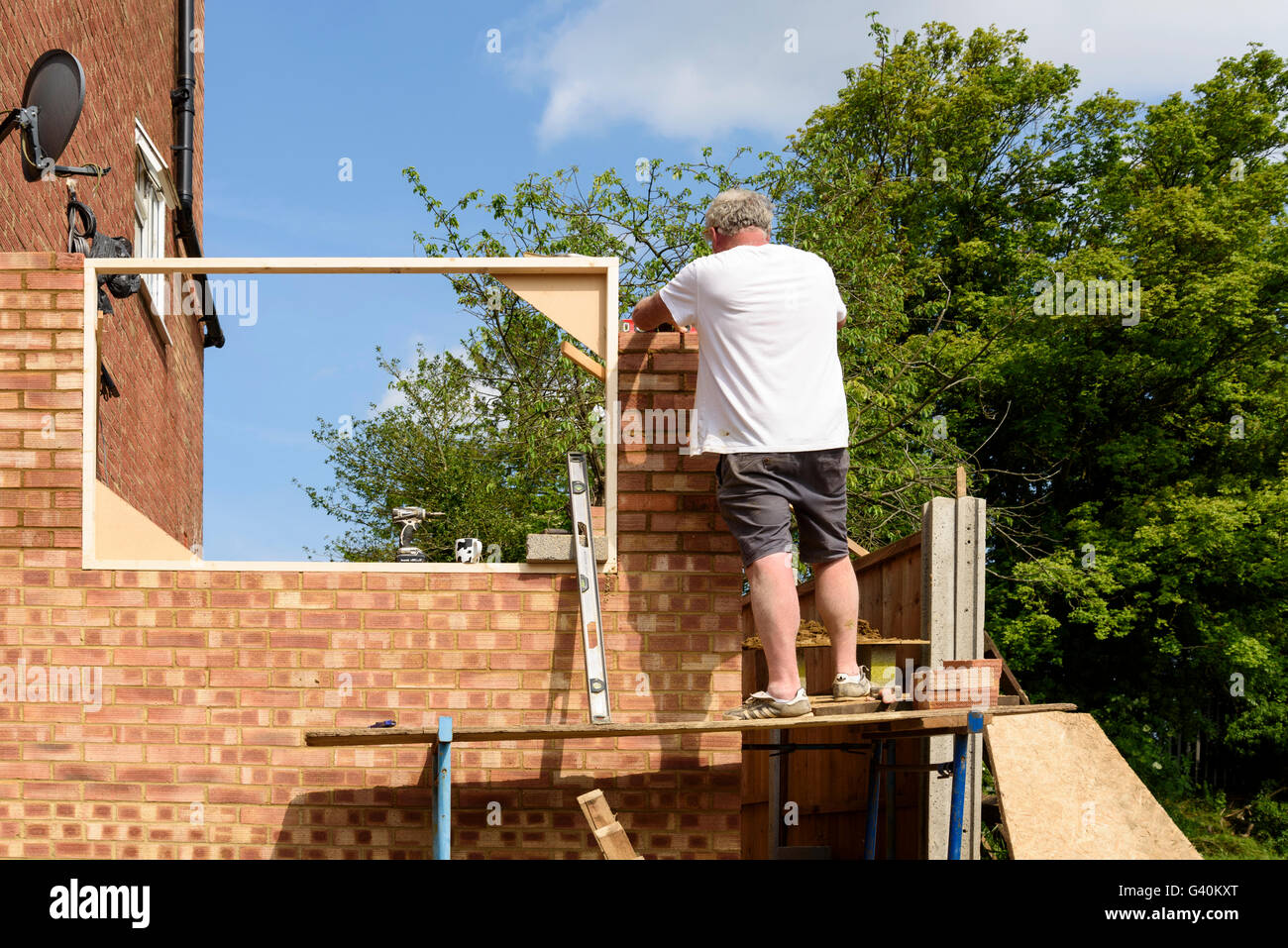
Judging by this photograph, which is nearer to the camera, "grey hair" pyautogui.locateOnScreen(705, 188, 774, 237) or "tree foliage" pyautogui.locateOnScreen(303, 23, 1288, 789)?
"grey hair" pyautogui.locateOnScreen(705, 188, 774, 237)

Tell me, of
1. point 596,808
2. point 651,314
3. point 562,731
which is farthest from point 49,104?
point 596,808

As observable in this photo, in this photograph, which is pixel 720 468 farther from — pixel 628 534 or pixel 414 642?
pixel 414 642

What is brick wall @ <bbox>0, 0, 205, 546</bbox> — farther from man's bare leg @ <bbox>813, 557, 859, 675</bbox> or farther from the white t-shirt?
man's bare leg @ <bbox>813, 557, 859, 675</bbox>

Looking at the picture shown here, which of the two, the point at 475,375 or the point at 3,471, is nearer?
the point at 3,471

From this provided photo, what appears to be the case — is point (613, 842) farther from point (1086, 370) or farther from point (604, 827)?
point (1086, 370)

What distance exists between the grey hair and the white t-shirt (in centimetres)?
15

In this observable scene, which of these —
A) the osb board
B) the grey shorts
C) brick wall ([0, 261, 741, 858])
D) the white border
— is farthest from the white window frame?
the osb board

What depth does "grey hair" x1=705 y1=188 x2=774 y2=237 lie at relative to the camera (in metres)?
4.64

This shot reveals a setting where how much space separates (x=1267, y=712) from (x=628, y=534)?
22.3 metres

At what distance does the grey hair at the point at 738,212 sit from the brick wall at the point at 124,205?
8.89ft

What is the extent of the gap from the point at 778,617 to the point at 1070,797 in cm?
179

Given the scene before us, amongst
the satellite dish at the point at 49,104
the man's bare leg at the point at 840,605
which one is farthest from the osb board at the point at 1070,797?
the satellite dish at the point at 49,104

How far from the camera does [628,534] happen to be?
4.88 meters

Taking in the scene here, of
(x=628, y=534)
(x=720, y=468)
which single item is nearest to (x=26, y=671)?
(x=628, y=534)
